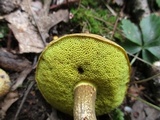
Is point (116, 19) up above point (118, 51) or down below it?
below

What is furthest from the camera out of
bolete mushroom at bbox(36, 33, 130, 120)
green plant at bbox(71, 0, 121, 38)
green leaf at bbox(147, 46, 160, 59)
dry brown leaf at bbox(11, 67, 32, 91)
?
green plant at bbox(71, 0, 121, 38)

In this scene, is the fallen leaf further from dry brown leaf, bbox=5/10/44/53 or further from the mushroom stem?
the mushroom stem

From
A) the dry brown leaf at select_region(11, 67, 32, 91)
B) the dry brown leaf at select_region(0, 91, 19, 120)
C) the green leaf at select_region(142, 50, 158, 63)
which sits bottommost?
the dry brown leaf at select_region(0, 91, 19, 120)

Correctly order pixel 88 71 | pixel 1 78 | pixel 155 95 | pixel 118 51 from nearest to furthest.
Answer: pixel 118 51 → pixel 88 71 → pixel 1 78 → pixel 155 95

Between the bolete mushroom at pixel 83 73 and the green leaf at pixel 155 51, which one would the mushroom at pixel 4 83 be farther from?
the green leaf at pixel 155 51

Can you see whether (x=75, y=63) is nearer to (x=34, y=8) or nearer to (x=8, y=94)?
(x=8, y=94)

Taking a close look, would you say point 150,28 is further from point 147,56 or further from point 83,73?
point 83,73

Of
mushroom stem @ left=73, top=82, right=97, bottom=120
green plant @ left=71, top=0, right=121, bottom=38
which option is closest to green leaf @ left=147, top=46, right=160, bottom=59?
green plant @ left=71, top=0, right=121, bottom=38

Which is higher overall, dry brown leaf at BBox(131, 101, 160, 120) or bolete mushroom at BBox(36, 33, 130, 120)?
bolete mushroom at BBox(36, 33, 130, 120)

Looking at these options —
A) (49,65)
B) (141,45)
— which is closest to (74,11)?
(141,45)
